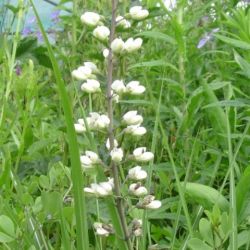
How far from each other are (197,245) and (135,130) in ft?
0.68

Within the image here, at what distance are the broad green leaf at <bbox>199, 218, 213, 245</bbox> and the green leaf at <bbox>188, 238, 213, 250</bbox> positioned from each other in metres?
0.03

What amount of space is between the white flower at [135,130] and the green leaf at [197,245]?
0.62 feet

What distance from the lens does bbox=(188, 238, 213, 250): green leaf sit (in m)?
1.10

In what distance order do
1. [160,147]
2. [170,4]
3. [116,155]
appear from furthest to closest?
[170,4] → [160,147] → [116,155]

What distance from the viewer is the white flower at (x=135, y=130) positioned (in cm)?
115

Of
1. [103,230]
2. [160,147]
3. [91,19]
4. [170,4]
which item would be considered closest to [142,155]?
[103,230]

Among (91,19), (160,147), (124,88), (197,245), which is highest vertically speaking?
(91,19)

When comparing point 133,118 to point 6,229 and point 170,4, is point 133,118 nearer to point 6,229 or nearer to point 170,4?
point 6,229

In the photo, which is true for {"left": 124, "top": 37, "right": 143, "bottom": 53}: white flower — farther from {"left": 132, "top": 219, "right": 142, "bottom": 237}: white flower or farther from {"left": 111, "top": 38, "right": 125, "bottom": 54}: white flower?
{"left": 132, "top": 219, "right": 142, "bottom": 237}: white flower

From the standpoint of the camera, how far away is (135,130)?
3.80 ft

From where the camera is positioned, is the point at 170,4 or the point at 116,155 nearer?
the point at 116,155

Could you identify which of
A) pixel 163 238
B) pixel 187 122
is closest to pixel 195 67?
pixel 187 122

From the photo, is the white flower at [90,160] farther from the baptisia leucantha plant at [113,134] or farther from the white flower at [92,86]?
the white flower at [92,86]

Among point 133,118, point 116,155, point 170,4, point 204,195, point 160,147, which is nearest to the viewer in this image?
point 116,155
